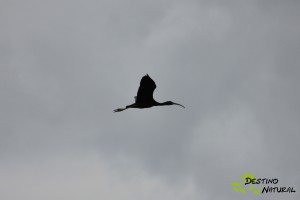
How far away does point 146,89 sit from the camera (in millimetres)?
55250

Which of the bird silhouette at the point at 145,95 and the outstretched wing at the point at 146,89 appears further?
the bird silhouette at the point at 145,95

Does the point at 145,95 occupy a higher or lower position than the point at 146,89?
higher

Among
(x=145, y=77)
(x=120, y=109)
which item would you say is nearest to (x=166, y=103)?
(x=120, y=109)

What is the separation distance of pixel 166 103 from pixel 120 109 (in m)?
3.57

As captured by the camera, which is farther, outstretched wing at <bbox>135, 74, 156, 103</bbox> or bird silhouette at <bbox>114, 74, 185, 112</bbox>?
bird silhouette at <bbox>114, 74, 185, 112</bbox>

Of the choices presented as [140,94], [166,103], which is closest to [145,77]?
[140,94]

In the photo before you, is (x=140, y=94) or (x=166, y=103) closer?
(x=140, y=94)

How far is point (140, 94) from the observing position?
2206 inches

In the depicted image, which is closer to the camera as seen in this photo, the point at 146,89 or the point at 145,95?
the point at 146,89

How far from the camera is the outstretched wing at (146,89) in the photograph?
53384 mm

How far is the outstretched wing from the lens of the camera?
2102 inches

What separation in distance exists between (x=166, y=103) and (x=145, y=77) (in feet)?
Result: 25.3

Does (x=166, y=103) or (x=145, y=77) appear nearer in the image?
(x=145, y=77)

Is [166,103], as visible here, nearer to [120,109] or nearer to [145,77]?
[120,109]
